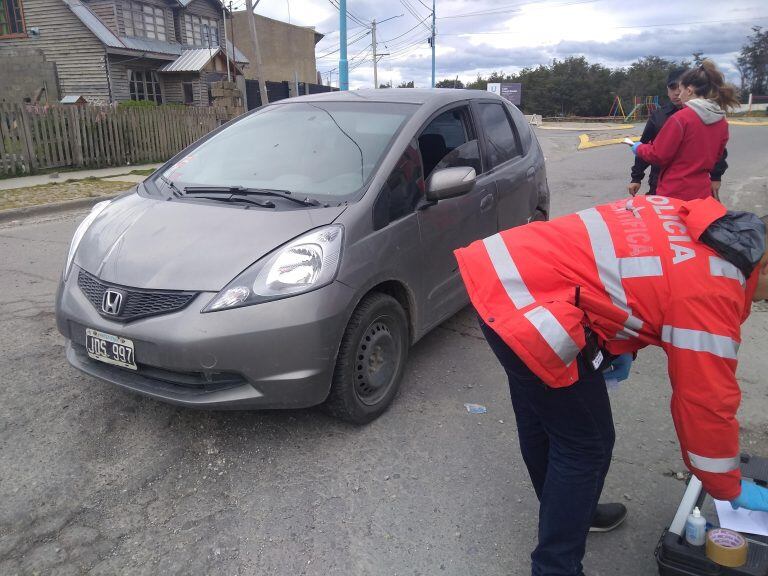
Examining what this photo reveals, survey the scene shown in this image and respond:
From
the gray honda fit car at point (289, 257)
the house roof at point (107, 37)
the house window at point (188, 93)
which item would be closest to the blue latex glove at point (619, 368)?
the gray honda fit car at point (289, 257)

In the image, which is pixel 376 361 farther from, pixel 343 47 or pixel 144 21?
pixel 144 21

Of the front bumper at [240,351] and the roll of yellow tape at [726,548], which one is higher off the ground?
the front bumper at [240,351]

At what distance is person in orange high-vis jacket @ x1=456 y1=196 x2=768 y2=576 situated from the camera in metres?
1.63

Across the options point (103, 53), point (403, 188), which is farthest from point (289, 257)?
point (103, 53)

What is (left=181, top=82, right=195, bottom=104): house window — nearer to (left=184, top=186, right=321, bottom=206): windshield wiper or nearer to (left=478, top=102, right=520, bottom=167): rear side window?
(left=478, top=102, right=520, bottom=167): rear side window

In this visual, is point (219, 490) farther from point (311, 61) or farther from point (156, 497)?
point (311, 61)

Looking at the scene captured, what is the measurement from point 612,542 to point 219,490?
5.31 feet

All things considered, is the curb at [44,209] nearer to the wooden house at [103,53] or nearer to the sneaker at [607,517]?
the sneaker at [607,517]

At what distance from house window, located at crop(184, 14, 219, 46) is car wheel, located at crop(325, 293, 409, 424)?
Answer: 1394 inches

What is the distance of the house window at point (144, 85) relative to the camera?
30.7 metres

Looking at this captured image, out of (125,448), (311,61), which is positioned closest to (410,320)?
(125,448)

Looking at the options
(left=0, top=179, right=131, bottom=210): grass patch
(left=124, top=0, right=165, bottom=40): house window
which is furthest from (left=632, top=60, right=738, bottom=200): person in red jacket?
(left=124, top=0, right=165, bottom=40): house window

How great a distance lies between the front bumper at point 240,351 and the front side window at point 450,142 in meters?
1.22

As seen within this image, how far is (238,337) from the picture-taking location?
259cm
